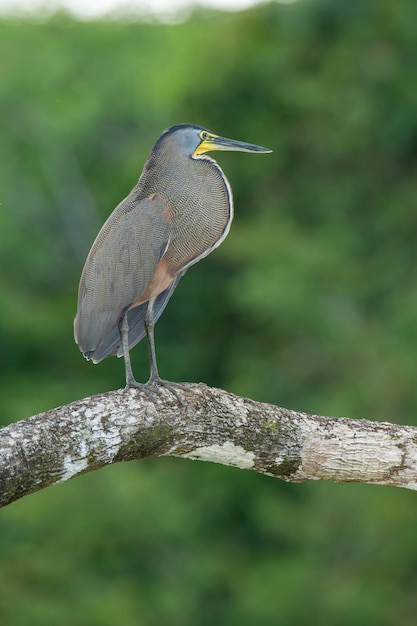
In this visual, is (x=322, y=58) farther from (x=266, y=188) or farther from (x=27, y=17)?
(x=27, y=17)

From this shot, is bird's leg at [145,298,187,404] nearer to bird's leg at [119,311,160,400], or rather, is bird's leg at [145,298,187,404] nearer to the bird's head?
bird's leg at [119,311,160,400]

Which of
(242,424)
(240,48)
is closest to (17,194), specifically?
(240,48)

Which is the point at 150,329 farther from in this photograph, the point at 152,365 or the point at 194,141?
the point at 194,141

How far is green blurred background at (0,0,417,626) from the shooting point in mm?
13531

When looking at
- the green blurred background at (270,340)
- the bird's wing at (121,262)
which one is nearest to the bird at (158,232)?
the bird's wing at (121,262)

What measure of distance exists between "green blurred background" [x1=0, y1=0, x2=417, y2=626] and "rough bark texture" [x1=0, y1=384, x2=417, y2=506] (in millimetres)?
8416

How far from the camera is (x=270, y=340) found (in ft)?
49.5

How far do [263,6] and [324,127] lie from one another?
5.97 feet

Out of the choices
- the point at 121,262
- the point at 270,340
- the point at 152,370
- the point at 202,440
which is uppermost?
the point at 121,262

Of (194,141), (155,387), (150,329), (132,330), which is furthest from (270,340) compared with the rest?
(155,387)

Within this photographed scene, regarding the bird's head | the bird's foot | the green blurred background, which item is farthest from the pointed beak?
the green blurred background

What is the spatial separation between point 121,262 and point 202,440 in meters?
0.78

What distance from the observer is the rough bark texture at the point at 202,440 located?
12.1ft

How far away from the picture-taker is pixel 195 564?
46.4ft
